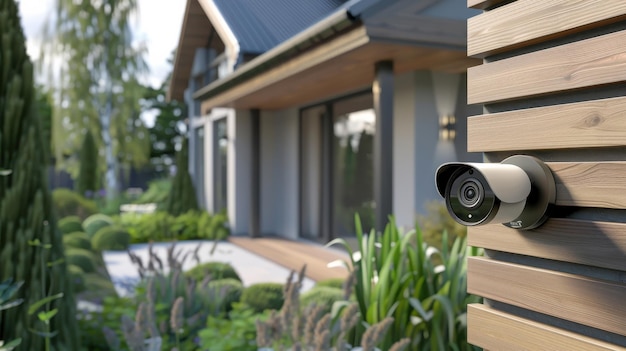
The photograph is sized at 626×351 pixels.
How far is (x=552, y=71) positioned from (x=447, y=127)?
511cm

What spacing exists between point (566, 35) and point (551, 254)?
0.45 metres

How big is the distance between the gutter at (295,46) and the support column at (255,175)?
1261mm

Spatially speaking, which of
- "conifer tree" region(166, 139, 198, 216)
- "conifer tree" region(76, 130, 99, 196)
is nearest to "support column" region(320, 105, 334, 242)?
"conifer tree" region(166, 139, 198, 216)

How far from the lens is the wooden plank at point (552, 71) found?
1094mm

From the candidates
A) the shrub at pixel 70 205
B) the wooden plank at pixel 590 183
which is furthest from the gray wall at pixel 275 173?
the wooden plank at pixel 590 183

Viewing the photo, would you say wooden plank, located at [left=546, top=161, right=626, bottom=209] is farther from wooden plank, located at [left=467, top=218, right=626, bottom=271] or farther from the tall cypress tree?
the tall cypress tree

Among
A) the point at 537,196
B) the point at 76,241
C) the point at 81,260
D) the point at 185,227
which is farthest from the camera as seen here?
the point at 185,227

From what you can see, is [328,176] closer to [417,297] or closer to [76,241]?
[76,241]

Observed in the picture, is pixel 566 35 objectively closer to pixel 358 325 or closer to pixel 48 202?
pixel 358 325

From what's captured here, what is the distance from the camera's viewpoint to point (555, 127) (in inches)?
47.4

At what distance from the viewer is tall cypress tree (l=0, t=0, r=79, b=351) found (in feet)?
8.84

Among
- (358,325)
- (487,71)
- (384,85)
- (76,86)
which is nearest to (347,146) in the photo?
(384,85)

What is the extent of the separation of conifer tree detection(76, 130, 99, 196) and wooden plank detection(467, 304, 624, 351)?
638 inches

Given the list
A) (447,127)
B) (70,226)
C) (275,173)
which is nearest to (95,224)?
(70,226)
